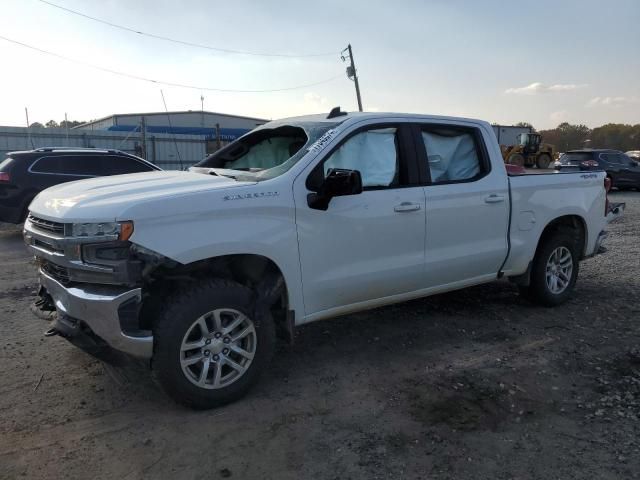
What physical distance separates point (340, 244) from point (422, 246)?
869mm

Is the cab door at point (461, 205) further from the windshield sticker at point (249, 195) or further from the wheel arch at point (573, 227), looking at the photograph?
the windshield sticker at point (249, 195)

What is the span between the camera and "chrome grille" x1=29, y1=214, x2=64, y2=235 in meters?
3.45

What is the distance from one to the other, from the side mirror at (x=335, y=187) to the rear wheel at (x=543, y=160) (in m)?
36.6

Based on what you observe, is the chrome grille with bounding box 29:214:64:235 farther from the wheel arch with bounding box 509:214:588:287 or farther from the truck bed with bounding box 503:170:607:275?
the wheel arch with bounding box 509:214:588:287

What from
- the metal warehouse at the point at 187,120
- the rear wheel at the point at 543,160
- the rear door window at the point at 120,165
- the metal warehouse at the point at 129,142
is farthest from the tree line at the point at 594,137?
the rear door window at the point at 120,165

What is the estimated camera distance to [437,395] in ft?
12.5

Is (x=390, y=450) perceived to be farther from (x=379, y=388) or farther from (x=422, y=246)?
(x=422, y=246)

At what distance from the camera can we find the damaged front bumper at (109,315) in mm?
3225

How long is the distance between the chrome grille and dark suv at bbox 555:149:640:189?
19.6 metres

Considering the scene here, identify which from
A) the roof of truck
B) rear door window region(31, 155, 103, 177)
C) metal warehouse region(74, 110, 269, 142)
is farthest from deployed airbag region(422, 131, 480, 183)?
metal warehouse region(74, 110, 269, 142)

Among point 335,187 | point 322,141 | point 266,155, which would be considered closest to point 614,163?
point 266,155

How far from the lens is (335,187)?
12.3ft

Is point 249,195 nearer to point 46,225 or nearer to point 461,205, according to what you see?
point 46,225

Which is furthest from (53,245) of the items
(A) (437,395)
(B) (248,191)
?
(A) (437,395)
